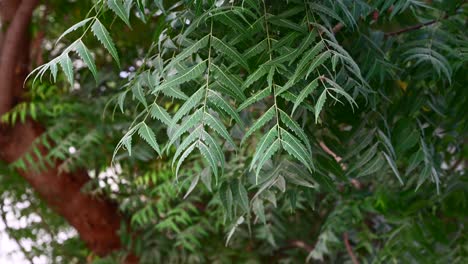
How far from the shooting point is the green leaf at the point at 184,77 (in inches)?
42.0

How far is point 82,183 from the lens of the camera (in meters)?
2.68

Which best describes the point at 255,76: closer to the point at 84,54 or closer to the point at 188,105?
the point at 188,105

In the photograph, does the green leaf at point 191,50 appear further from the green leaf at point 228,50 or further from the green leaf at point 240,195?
the green leaf at point 240,195

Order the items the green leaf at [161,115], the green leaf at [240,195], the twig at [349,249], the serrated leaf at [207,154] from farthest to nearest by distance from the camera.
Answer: the twig at [349,249], the green leaf at [240,195], the green leaf at [161,115], the serrated leaf at [207,154]

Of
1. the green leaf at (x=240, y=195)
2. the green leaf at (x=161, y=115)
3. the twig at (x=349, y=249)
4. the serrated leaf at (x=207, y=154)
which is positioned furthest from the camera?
the twig at (x=349, y=249)

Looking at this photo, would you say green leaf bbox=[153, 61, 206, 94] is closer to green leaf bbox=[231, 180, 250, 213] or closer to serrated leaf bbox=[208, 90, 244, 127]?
serrated leaf bbox=[208, 90, 244, 127]

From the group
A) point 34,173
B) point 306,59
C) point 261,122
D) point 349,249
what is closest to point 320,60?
point 306,59

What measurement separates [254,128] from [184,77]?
153mm

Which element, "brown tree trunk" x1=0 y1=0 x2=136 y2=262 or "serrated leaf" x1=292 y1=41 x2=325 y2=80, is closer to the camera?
"serrated leaf" x1=292 y1=41 x2=325 y2=80

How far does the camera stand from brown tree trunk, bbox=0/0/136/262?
2.53 m

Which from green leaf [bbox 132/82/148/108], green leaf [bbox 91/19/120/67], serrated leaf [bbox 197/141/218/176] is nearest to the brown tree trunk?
green leaf [bbox 132/82/148/108]

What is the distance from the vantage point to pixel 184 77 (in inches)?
42.3

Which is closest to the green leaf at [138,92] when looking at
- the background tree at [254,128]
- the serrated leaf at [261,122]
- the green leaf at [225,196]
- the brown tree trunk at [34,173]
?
the background tree at [254,128]

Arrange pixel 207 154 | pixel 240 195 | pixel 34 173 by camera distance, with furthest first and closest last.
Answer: pixel 34 173 < pixel 240 195 < pixel 207 154
